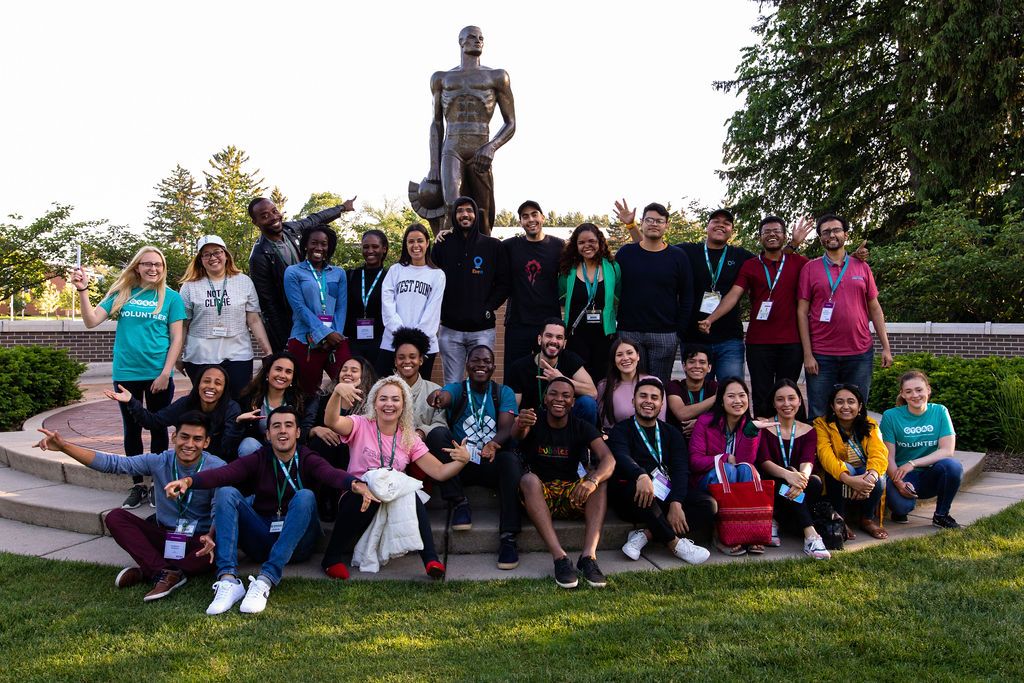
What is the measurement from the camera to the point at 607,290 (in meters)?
5.62

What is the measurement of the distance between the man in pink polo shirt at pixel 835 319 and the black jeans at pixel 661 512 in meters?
A: 1.48

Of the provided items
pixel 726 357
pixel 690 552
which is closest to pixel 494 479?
pixel 690 552

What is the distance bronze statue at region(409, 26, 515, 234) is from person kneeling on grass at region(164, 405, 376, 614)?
3.91 meters

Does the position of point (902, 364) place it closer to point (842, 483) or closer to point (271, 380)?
point (842, 483)

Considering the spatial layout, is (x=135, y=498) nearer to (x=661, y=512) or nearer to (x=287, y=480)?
(x=287, y=480)

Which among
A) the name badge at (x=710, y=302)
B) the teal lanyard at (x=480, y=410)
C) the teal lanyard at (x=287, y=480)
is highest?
the name badge at (x=710, y=302)

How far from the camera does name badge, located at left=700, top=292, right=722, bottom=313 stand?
569cm

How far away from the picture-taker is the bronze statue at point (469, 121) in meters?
7.70

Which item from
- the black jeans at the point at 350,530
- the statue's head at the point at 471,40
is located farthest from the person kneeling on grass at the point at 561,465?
the statue's head at the point at 471,40

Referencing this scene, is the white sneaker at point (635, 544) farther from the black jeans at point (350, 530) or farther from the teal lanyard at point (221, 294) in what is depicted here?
the teal lanyard at point (221, 294)

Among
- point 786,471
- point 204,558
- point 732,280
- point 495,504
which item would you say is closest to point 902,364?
point 732,280

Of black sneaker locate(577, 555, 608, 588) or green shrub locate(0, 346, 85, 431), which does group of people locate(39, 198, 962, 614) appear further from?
green shrub locate(0, 346, 85, 431)

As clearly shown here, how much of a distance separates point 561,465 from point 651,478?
1.81ft

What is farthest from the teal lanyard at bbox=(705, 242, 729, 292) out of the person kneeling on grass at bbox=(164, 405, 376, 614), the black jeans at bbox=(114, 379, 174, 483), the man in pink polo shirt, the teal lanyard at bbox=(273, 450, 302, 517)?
the black jeans at bbox=(114, 379, 174, 483)
